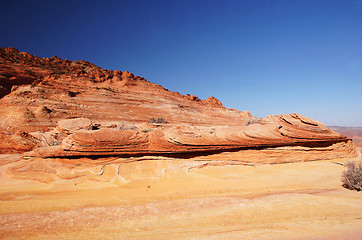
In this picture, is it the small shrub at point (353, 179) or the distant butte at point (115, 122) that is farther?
the distant butte at point (115, 122)

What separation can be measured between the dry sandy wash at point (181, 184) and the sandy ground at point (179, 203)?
0.7 inches

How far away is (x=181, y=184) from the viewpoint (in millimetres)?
5043

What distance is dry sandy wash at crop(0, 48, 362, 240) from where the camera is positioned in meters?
2.75

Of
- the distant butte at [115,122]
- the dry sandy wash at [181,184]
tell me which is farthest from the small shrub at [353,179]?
the distant butte at [115,122]

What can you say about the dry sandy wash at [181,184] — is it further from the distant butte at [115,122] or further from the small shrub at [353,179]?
the small shrub at [353,179]

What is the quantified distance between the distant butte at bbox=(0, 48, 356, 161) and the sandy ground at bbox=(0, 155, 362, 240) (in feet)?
2.01

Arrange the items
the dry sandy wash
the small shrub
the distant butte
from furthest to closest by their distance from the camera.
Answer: the distant butte → the small shrub → the dry sandy wash

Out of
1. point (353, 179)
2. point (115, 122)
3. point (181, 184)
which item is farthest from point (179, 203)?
point (115, 122)

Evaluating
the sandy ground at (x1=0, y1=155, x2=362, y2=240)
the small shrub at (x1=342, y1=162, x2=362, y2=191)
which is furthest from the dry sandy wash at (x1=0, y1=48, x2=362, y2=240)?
the small shrub at (x1=342, y1=162, x2=362, y2=191)

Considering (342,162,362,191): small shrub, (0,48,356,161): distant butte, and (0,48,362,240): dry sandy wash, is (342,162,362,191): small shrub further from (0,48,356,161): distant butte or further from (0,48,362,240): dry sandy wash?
(0,48,356,161): distant butte

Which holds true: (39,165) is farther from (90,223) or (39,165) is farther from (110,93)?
(110,93)

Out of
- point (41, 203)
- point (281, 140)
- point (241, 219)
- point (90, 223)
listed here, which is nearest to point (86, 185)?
point (41, 203)

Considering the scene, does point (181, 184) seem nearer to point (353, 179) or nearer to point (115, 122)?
point (353, 179)

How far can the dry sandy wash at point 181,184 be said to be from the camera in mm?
2750
